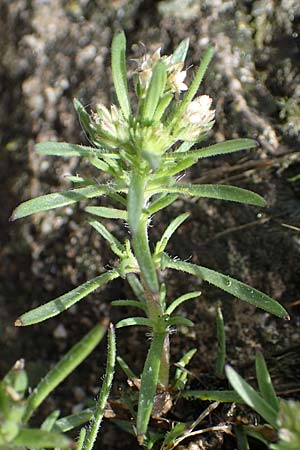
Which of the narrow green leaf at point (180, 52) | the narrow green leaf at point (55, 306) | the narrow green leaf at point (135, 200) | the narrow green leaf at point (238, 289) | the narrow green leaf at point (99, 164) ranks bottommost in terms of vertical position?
the narrow green leaf at point (238, 289)

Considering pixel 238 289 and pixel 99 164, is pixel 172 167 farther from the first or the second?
pixel 238 289

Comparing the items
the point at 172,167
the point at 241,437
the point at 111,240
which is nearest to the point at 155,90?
the point at 172,167

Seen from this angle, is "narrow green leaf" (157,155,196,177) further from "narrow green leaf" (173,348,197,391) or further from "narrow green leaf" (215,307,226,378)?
"narrow green leaf" (173,348,197,391)

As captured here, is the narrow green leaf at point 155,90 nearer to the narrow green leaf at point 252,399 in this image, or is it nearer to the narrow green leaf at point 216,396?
the narrow green leaf at point 252,399

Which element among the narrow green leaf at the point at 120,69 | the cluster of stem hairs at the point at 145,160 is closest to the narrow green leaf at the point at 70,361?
the cluster of stem hairs at the point at 145,160

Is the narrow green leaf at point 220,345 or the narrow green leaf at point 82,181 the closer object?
the narrow green leaf at point 82,181
